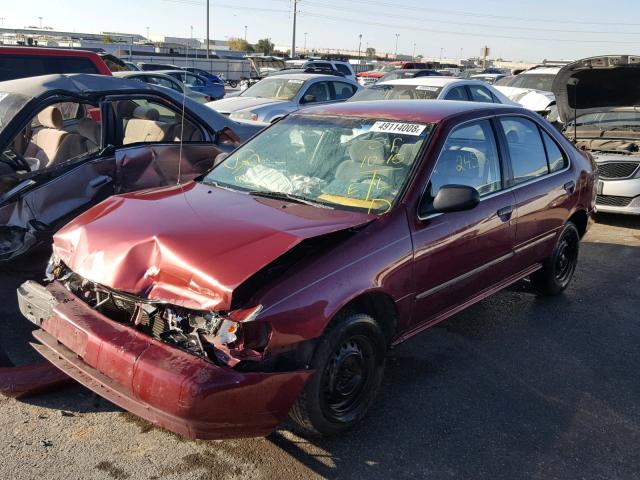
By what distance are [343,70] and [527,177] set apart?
64.2ft

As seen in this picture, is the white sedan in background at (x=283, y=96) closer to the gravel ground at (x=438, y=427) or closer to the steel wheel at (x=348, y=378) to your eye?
the gravel ground at (x=438, y=427)

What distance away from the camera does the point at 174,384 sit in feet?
8.46

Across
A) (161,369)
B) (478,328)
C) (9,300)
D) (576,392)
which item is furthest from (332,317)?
(9,300)

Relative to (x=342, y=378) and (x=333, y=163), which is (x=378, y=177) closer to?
(x=333, y=163)

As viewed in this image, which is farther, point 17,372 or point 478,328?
point 478,328

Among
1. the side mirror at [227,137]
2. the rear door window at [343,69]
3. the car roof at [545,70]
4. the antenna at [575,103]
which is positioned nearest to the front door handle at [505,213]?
the side mirror at [227,137]

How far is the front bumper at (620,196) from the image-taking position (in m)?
7.69

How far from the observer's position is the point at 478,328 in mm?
4719

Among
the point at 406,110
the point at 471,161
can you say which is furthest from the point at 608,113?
the point at 406,110

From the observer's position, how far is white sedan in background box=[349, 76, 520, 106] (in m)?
10.7

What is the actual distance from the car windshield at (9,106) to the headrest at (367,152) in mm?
2700

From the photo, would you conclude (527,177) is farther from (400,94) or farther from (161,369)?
(400,94)

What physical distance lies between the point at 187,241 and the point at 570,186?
342cm

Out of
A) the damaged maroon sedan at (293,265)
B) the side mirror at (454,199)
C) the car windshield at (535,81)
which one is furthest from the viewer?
the car windshield at (535,81)
